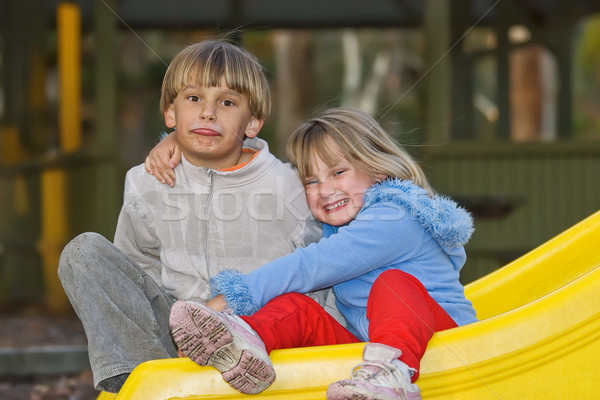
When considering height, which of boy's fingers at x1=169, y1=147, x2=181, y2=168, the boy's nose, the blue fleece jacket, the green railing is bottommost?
the green railing

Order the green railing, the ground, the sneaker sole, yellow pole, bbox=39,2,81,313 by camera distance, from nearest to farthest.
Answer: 1. the sneaker sole
2. the ground
3. the green railing
4. yellow pole, bbox=39,2,81,313

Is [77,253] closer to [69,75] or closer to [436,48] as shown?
[436,48]

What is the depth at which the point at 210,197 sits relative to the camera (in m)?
2.23

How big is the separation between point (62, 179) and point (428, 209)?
190 inches

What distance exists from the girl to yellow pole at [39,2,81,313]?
4.47 metres

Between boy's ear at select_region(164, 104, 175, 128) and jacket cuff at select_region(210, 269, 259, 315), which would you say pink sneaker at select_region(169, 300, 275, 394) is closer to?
jacket cuff at select_region(210, 269, 259, 315)

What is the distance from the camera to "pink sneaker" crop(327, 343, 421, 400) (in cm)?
161

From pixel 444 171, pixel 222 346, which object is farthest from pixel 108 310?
pixel 444 171

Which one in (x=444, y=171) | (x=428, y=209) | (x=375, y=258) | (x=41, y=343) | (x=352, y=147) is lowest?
(x=41, y=343)

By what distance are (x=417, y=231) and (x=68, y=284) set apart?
2.86 ft

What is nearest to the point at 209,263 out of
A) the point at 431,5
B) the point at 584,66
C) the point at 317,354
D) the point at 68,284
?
the point at 68,284

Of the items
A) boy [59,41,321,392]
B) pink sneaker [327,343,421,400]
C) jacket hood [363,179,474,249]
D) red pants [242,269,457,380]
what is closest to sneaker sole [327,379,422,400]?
pink sneaker [327,343,421,400]

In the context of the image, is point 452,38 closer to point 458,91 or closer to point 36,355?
point 458,91

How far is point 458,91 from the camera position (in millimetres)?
8727
